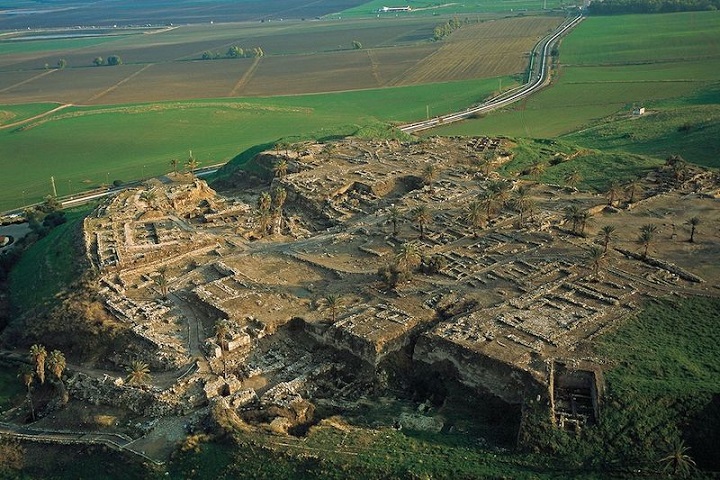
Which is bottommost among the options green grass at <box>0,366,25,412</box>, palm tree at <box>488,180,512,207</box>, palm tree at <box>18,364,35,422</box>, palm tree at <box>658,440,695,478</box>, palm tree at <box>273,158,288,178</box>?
green grass at <box>0,366,25,412</box>

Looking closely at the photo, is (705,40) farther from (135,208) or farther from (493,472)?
(493,472)

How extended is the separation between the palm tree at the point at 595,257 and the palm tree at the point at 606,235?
1.43 metres

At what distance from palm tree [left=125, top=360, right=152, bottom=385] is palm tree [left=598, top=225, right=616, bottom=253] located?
39.2m

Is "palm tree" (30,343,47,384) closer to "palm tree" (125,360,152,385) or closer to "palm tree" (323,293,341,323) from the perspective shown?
"palm tree" (125,360,152,385)

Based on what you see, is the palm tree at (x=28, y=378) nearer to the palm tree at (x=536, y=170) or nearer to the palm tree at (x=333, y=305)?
the palm tree at (x=333, y=305)

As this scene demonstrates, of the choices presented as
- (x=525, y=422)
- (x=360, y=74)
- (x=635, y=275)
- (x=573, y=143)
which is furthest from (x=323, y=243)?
(x=360, y=74)

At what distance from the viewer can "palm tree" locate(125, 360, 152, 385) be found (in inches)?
2037

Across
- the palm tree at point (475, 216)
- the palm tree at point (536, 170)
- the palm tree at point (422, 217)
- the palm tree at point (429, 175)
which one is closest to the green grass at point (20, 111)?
the palm tree at point (429, 175)

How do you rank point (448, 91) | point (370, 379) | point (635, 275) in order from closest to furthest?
point (370, 379) → point (635, 275) → point (448, 91)

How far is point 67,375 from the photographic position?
5550cm

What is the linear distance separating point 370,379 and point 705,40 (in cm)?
17051

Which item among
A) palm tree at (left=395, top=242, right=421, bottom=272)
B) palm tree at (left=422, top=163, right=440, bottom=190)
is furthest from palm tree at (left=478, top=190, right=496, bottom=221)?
palm tree at (left=395, top=242, right=421, bottom=272)

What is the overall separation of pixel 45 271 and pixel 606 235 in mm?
53450

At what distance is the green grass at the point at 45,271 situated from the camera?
69000 millimetres
